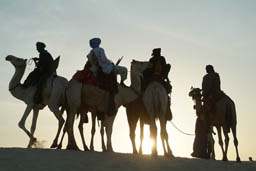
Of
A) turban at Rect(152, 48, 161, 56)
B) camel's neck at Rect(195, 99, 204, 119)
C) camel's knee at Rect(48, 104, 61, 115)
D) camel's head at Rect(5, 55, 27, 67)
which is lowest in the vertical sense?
camel's knee at Rect(48, 104, 61, 115)

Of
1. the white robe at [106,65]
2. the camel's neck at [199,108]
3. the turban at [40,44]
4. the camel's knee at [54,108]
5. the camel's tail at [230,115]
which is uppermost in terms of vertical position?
the turban at [40,44]

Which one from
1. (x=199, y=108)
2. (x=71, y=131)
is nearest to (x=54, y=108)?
(x=71, y=131)

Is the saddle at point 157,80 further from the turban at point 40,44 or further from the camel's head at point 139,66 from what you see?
the turban at point 40,44

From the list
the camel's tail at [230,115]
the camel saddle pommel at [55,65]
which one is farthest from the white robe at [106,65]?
the camel's tail at [230,115]

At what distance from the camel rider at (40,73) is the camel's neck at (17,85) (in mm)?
246

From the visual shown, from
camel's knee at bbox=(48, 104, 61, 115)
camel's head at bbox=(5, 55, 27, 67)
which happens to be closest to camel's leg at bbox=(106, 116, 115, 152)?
camel's knee at bbox=(48, 104, 61, 115)

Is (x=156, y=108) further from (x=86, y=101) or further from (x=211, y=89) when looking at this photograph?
(x=211, y=89)

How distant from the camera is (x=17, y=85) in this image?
51.9 ft

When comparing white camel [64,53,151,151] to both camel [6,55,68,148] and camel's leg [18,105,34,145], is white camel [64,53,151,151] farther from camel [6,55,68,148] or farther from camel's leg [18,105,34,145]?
camel's leg [18,105,34,145]

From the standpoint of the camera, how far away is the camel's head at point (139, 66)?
15.3m

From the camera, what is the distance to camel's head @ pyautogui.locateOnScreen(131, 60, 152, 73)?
50.1 feet

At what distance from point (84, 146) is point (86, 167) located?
3.81m

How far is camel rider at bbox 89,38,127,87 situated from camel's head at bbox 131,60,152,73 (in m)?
0.37

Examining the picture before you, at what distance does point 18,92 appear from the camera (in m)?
15.7
